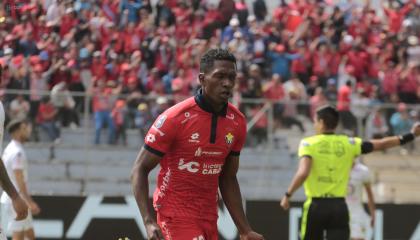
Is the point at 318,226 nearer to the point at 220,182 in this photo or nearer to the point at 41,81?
the point at 220,182

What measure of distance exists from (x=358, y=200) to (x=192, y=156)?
774 centimetres

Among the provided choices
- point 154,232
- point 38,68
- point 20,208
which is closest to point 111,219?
point 38,68

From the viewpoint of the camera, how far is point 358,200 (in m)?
15.0

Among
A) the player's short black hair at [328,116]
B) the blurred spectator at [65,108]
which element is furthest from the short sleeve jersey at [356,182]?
the blurred spectator at [65,108]

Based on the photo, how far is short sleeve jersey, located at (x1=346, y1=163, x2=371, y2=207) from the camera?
585 inches

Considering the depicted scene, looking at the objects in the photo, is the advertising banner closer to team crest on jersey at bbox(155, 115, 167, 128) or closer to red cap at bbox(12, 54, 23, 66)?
red cap at bbox(12, 54, 23, 66)

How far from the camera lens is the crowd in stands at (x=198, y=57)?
1720cm

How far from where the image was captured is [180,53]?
2073cm

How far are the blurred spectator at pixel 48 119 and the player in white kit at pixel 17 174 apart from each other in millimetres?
2718

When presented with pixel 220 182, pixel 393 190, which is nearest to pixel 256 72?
pixel 393 190

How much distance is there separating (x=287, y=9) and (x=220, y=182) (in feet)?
52.5

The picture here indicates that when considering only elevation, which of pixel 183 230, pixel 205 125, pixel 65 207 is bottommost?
pixel 65 207

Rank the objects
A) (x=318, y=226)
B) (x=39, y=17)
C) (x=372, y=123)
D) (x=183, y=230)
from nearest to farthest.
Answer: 1. (x=183, y=230)
2. (x=318, y=226)
3. (x=372, y=123)
4. (x=39, y=17)

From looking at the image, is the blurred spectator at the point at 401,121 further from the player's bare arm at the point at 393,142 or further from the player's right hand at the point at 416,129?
the player's right hand at the point at 416,129
